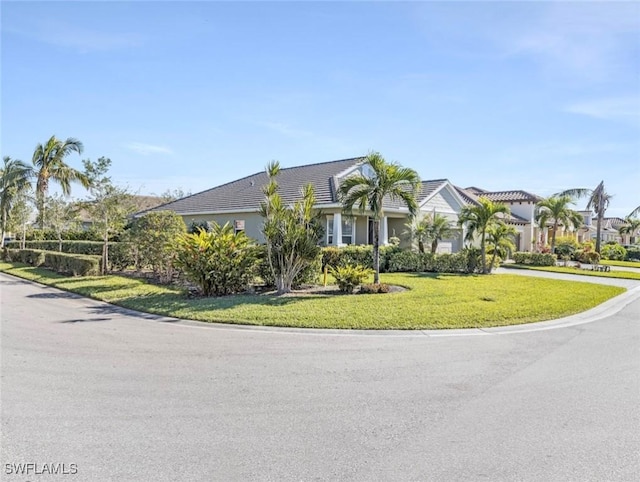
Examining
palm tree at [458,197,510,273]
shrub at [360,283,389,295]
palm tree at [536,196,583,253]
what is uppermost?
palm tree at [536,196,583,253]

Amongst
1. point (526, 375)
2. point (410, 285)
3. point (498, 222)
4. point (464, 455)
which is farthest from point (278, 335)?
point (498, 222)

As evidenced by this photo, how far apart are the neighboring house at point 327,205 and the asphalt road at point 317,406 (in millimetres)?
14609

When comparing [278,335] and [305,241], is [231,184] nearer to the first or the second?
[305,241]

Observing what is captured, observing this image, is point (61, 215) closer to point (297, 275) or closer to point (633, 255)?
point (297, 275)

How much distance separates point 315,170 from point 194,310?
18.4 m

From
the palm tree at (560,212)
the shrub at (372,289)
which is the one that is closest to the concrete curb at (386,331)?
the shrub at (372,289)

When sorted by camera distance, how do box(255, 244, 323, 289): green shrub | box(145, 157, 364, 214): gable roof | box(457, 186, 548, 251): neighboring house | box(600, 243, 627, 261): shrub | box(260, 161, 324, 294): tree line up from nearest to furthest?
box(260, 161, 324, 294): tree, box(255, 244, 323, 289): green shrub, box(145, 157, 364, 214): gable roof, box(457, 186, 548, 251): neighboring house, box(600, 243, 627, 261): shrub

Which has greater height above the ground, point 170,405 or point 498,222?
point 498,222

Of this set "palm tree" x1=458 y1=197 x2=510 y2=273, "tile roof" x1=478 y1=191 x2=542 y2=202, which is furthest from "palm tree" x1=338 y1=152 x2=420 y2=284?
"tile roof" x1=478 y1=191 x2=542 y2=202

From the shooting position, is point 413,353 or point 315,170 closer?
point 413,353

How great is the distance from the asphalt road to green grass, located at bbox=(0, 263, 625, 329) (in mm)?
1178

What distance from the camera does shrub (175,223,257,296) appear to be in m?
12.6

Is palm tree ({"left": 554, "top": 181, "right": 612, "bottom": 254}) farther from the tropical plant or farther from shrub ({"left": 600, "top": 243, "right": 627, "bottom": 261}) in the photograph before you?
the tropical plant

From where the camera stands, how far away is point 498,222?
2178 centimetres
